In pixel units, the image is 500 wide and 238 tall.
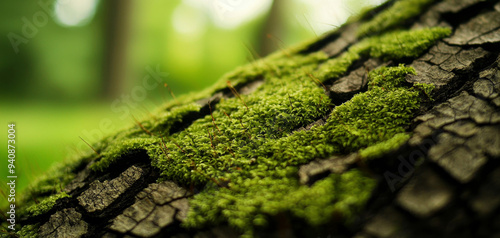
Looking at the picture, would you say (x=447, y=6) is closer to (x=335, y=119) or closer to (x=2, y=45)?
(x=335, y=119)

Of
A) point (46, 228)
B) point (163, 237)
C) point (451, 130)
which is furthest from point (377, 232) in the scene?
point (46, 228)

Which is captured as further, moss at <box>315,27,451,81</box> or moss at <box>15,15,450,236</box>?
moss at <box>315,27,451,81</box>

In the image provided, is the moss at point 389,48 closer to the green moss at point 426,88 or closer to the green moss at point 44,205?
the green moss at point 426,88

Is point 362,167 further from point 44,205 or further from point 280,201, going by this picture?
point 44,205

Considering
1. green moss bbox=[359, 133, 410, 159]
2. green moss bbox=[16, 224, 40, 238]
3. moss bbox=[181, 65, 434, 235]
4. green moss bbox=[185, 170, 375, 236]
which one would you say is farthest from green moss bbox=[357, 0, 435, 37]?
green moss bbox=[16, 224, 40, 238]

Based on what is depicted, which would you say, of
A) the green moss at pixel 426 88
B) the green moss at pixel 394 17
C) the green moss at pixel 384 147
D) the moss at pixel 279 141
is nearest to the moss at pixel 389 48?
the moss at pixel 279 141

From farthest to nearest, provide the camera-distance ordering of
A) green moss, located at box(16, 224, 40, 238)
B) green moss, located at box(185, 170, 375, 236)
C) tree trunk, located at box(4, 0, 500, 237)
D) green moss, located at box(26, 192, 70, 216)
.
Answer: green moss, located at box(26, 192, 70, 216) → green moss, located at box(16, 224, 40, 238) → green moss, located at box(185, 170, 375, 236) → tree trunk, located at box(4, 0, 500, 237)

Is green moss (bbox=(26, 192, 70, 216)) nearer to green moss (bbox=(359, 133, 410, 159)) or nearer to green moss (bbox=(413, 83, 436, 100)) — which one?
green moss (bbox=(359, 133, 410, 159))
